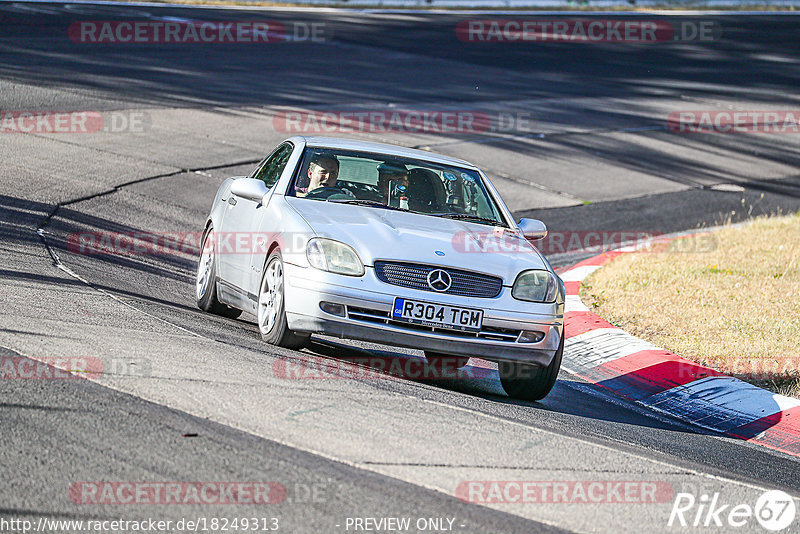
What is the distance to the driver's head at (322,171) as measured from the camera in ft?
27.0

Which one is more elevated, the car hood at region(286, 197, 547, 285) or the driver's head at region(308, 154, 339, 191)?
the driver's head at region(308, 154, 339, 191)

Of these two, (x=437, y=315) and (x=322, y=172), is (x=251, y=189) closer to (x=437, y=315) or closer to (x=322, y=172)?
(x=322, y=172)

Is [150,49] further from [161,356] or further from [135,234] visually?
[161,356]

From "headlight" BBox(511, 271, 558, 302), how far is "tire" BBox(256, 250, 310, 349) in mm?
1424

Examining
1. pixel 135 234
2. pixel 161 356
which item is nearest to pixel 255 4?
pixel 135 234

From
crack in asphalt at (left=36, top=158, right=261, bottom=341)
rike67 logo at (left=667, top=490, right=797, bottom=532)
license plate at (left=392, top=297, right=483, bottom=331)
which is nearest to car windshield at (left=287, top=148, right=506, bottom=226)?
license plate at (left=392, top=297, right=483, bottom=331)

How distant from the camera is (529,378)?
24.6 ft

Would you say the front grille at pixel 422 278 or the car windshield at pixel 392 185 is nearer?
the front grille at pixel 422 278

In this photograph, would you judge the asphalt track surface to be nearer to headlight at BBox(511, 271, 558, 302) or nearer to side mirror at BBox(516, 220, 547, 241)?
headlight at BBox(511, 271, 558, 302)

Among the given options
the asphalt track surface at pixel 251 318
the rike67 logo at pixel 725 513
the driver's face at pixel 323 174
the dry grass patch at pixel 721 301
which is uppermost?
the driver's face at pixel 323 174

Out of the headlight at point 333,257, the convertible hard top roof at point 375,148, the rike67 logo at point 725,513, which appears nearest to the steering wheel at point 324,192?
the convertible hard top roof at point 375,148

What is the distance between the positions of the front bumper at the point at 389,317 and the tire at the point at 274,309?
5.1 inches

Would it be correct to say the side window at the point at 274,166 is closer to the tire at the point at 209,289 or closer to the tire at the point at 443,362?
the tire at the point at 209,289

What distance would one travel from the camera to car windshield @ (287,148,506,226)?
8.12m
